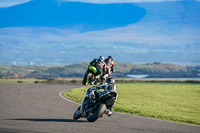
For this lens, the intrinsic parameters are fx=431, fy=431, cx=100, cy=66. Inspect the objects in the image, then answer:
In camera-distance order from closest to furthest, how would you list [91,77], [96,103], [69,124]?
[69,124], [96,103], [91,77]

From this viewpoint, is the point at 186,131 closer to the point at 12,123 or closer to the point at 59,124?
the point at 59,124

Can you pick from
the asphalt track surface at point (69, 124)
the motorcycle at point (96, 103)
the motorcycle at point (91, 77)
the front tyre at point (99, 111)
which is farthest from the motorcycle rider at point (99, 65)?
the asphalt track surface at point (69, 124)

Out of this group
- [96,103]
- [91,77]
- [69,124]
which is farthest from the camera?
[91,77]

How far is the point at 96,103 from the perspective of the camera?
14.9 m

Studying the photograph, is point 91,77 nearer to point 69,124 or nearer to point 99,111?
point 99,111

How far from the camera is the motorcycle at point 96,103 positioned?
14547 millimetres

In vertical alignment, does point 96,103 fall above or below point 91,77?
below

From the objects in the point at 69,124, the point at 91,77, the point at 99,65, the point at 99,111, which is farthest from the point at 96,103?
the point at 99,65

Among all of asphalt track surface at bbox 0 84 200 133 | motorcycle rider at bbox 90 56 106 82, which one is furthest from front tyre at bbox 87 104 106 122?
motorcycle rider at bbox 90 56 106 82

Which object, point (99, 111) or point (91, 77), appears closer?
point (99, 111)

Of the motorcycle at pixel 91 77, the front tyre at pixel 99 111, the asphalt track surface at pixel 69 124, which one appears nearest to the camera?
the asphalt track surface at pixel 69 124

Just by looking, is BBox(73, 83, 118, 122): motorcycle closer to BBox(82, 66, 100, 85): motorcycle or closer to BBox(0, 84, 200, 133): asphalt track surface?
BBox(0, 84, 200, 133): asphalt track surface

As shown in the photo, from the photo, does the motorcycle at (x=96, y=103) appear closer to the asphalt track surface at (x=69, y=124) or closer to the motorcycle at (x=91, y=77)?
the asphalt track surface at (x=69, y=124)

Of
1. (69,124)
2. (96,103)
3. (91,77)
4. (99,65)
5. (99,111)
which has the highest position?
(99,65)
